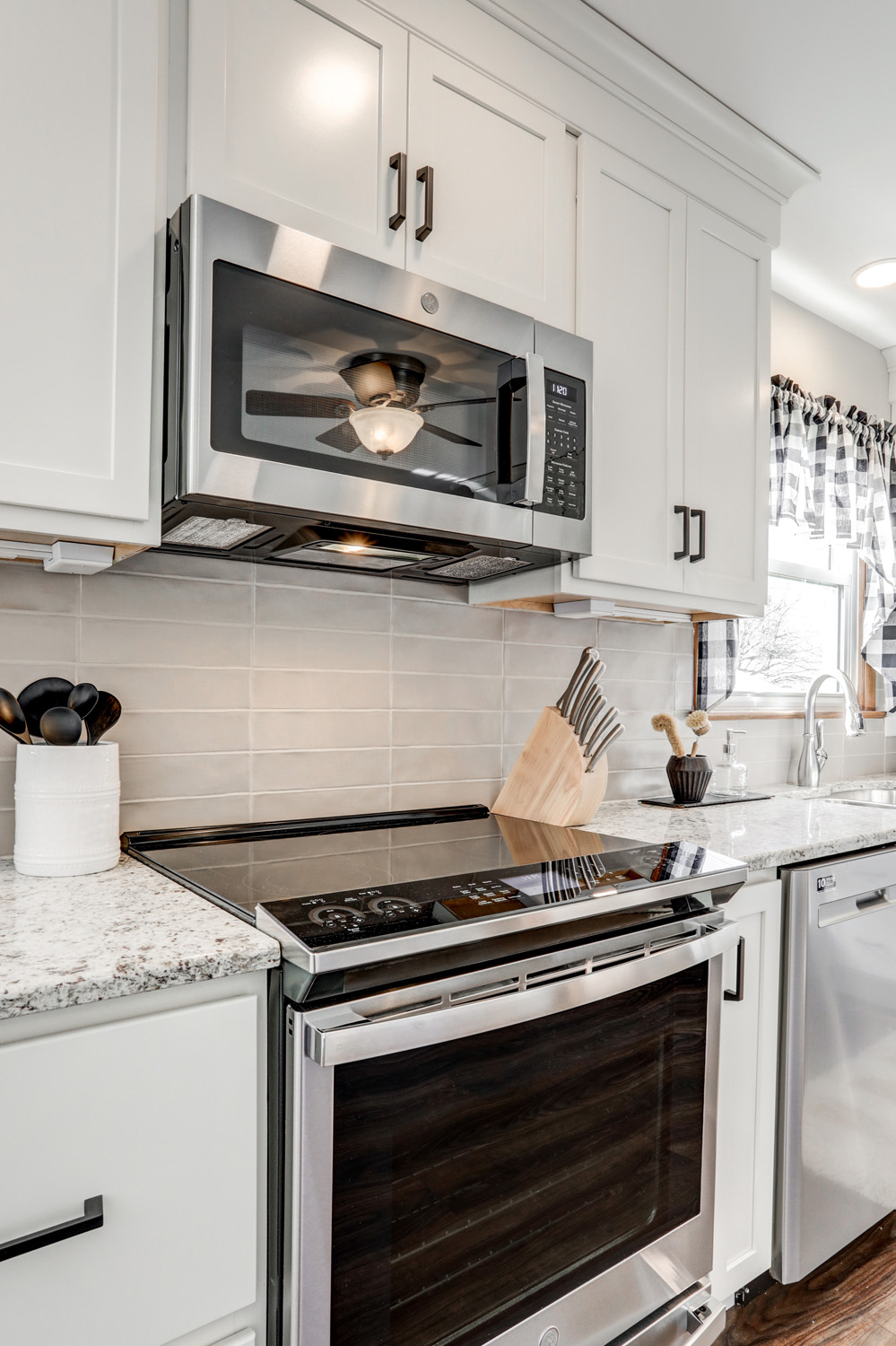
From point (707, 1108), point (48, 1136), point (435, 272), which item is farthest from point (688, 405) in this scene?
point (48, 1136)

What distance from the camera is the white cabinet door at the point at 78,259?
103cm

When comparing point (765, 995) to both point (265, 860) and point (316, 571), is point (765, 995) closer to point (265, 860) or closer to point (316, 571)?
point (265, 860)

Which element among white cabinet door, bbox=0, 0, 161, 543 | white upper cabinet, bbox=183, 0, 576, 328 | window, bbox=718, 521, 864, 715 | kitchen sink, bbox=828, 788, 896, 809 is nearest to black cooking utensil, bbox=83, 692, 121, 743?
white cabinet door, bbox=0, 0, 161, 543

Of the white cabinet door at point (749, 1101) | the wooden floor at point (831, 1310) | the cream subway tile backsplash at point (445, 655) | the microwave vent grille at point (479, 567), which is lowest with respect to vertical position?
the wooden floor at point (831, 1310)

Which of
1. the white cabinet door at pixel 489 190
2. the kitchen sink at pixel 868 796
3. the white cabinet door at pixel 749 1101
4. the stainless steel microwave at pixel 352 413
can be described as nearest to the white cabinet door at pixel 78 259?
the stainless steel microwave at pixel 352 413

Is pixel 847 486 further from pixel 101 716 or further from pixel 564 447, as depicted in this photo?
pixel 101 716

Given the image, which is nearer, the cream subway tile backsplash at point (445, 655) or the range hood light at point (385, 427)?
the range hood light at point (385, 427)

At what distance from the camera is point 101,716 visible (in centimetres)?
124

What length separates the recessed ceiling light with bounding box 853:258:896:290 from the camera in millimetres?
2535

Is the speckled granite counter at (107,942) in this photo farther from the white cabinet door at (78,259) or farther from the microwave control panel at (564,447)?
the microwave control panel at (564,447)

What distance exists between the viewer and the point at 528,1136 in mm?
1115

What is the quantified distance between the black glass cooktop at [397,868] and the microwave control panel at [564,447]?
2.01 feet

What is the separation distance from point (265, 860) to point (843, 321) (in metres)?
2.76

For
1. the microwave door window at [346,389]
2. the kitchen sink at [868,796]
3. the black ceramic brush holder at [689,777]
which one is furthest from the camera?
the kitchen sink at [868,796]
